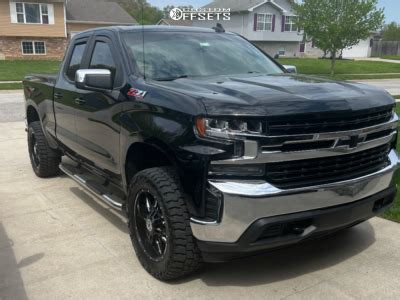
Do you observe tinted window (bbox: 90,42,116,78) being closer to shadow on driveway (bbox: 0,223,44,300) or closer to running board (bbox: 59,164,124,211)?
running board (bbox: 59,164,124,211)

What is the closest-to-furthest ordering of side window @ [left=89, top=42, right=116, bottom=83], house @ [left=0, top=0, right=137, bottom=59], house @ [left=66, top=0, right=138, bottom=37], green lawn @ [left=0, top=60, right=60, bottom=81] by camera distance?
side window @ [left=89, top=42, right=116, bottom=83], green lawn @ [left=0, top=60, right=60, bottom=81], house @ [left=0, top=0, right=137, bottom=59], house @ [left=66, top=0, right=138, bottom=37]

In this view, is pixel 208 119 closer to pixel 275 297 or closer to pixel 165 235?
pixel 165 235

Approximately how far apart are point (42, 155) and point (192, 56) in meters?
2.97

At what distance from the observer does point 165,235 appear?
350 centimetres

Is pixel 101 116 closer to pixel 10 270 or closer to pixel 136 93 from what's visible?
pixel 136 93

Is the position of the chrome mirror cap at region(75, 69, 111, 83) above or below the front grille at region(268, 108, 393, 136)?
above

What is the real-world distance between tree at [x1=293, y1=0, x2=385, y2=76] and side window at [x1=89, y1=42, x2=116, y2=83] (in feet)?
88.6

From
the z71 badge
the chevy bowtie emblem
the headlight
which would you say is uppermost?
the z71 badge

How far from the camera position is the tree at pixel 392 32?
7331cm

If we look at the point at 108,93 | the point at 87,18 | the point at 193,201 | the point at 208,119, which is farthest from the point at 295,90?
the point at 87,18

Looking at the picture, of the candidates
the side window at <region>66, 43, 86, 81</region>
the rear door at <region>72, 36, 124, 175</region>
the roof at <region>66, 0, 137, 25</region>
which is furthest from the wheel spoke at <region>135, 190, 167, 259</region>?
the roof at <region>66, 0, 137, 25</region>

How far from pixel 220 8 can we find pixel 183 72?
4900cm

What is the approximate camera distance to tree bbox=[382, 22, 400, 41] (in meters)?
73.3

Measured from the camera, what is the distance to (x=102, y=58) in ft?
15.4
